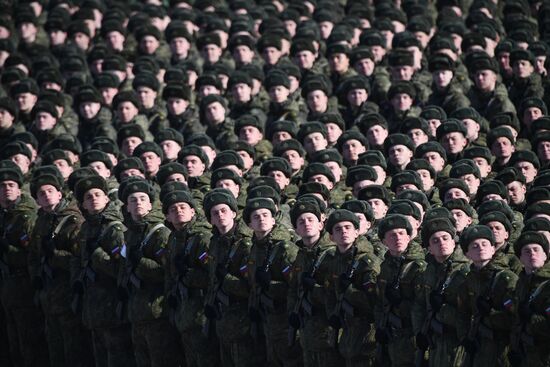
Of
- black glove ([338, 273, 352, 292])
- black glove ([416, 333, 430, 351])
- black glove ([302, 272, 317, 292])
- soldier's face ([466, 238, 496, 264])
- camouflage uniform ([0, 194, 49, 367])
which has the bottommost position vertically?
camouflage uniform ([0, 194, 49, 367])

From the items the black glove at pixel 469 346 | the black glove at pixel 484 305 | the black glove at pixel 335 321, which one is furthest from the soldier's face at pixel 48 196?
the black glove at pixel 484 305

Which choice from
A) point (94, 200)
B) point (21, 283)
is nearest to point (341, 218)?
point (94, 200)

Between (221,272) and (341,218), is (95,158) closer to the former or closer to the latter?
(221,272)

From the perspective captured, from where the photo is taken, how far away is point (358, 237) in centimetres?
1524

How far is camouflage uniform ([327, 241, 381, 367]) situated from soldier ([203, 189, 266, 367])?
123 centimetres

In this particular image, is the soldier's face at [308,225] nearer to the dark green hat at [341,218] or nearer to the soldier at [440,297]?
the dark green hat at [341,218]

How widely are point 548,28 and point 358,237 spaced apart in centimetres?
825

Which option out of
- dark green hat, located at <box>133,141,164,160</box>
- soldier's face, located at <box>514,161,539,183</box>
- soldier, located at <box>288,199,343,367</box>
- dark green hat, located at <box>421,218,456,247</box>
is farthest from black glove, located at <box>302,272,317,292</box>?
dark green hat, located at <box>133,141,164,160</box>

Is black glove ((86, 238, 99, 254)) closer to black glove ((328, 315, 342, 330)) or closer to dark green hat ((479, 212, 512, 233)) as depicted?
black glove ((328, 315, 342, 330))

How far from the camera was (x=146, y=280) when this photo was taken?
16.5 meters

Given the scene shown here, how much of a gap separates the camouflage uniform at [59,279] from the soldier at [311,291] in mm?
3303

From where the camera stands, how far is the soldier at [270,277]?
15539 mm

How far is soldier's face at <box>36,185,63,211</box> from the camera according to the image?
1769 centimetres

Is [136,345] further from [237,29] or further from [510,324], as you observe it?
[237,29]
